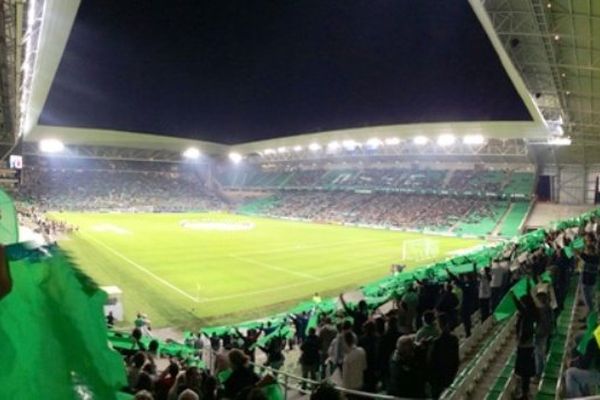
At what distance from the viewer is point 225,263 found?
3183 centimetres

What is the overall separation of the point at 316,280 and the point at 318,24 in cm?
2715

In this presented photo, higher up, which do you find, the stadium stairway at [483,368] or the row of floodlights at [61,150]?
the row of floodlights at [61,150]

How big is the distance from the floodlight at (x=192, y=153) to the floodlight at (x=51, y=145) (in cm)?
1740

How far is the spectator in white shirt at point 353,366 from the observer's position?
240 inches

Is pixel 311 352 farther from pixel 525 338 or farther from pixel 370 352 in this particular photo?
pixel 525 338

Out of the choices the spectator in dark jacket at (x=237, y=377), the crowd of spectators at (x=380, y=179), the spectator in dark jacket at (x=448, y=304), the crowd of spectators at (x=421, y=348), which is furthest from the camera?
the crowd of spectators at (x=380, y=179)

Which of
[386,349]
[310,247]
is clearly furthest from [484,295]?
[310,247]

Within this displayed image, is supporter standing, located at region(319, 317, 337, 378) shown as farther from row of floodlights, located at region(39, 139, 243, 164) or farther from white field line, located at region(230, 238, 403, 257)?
row of floodlights, located at region(39, 139, 243, 164)

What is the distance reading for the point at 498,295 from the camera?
10656mm

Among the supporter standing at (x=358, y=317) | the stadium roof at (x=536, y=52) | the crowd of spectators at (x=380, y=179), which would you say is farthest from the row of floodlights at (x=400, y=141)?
the supporter standing at (x=358, y=317)

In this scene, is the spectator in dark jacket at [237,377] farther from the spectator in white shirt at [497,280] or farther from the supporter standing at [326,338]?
the spectator in white shirt at [497,280]

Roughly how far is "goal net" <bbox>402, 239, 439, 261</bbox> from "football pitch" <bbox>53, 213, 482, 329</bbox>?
0.52m

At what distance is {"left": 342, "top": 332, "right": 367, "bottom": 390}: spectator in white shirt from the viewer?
20.0 ft

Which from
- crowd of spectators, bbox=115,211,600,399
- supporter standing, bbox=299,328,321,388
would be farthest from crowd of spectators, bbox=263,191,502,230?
supporter standing, bbox=299,328,321,388
